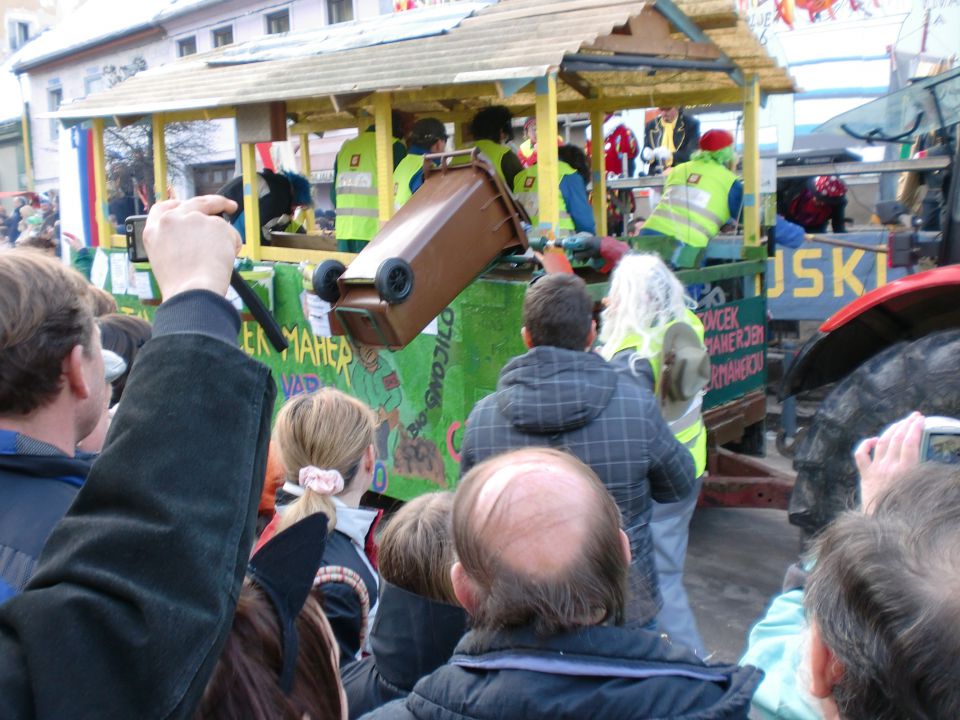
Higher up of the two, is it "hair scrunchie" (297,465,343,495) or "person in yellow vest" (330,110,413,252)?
"person in yellow vest" (330,110,413,252)

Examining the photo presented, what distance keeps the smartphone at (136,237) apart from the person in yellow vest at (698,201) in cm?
360

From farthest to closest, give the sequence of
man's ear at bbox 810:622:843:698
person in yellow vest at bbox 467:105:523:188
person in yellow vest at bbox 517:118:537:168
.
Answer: person in yellow vest at bbox 517:118:537:168 → person in yellow vest at bbox 467:105:523:188 → man's ear at bbox 810:622:843:698

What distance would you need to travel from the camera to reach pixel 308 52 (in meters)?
6.07

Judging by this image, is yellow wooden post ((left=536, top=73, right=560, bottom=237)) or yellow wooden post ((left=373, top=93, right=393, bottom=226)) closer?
yellow wooden post ((left=536, top=73, right=560, bottom=237))

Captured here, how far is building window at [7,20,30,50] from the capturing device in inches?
1437

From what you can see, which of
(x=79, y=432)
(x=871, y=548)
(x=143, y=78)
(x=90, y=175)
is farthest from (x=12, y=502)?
(x=90, y=175)

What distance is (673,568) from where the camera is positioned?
361 centimetres

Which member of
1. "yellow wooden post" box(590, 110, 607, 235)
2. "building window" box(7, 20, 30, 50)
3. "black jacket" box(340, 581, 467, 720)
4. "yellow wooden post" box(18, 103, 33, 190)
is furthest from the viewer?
"building window" box(7, 20, 30, 50)

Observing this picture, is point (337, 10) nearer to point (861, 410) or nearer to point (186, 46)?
point (186, 46)

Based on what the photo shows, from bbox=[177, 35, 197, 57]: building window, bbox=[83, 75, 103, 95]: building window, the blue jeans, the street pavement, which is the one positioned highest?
bbox=[177, 35, 197, 57]: building window

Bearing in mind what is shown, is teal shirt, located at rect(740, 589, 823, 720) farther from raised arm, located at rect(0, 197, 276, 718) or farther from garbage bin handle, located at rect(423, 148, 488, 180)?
garbage bin handle, located at rect(423, 148, 488, 180)

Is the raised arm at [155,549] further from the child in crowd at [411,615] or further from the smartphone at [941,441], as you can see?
the smartphone at [941,441]

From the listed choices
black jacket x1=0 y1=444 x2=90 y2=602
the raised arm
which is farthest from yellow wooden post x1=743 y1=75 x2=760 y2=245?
the raised arm

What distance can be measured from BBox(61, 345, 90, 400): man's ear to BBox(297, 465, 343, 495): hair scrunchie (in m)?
1.00
